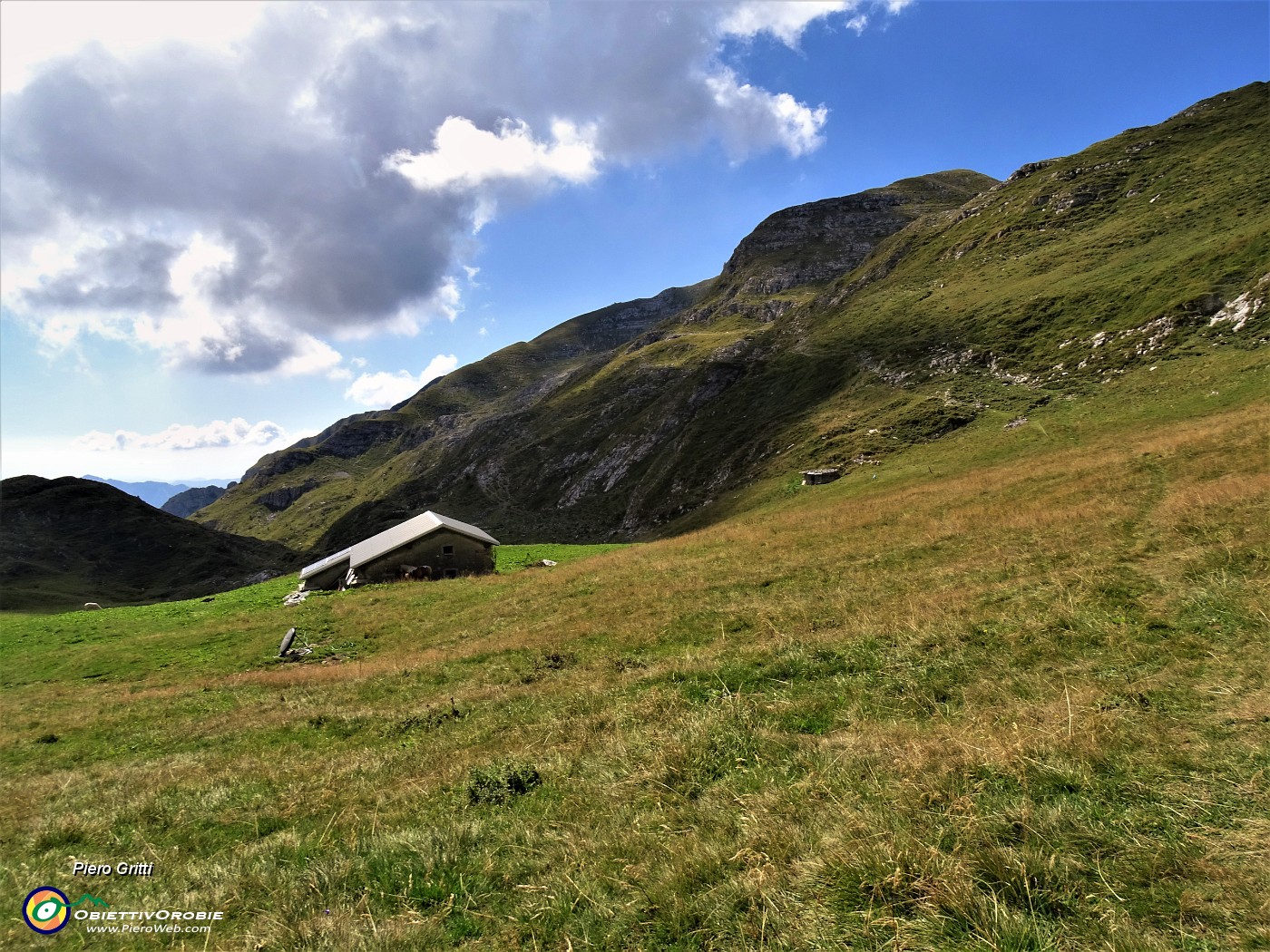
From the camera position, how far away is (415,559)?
4525cm

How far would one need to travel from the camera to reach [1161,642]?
9.78m

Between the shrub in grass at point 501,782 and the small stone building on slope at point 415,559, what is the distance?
38.7 metres

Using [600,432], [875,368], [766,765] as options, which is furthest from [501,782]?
[600,432]

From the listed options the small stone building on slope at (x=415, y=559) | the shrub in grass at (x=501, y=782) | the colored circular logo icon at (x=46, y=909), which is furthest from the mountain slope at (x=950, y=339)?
the colored circular logo icon at (x=46, y=909)

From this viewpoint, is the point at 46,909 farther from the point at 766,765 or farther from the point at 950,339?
the point at 950,339

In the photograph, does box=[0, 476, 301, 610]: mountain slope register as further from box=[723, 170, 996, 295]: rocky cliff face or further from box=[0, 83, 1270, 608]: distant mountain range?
box=[723, 170, 996, 295]: rocky cliff face

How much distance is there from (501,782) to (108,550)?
16847 centimetres

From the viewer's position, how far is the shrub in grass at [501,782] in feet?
26.7

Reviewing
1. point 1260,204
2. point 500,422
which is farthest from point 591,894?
point 500,422

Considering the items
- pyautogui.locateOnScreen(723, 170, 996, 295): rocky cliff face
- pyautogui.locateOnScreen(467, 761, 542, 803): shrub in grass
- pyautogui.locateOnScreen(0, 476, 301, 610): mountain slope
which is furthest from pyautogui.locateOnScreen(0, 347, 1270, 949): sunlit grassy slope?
pyautogui.locateOnScreen(723, 170, 996, 295): rocky cliff face

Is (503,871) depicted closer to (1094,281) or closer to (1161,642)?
(1161,642)

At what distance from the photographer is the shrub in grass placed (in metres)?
8.15

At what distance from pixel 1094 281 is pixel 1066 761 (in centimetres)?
7173

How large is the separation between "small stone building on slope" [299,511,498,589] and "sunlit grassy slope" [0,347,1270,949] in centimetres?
2164
